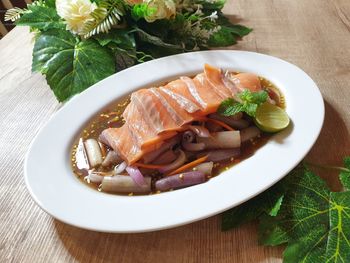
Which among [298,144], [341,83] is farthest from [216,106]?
[341,83]

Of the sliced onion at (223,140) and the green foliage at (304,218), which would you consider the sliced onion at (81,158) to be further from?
the green foliage at (304,218)

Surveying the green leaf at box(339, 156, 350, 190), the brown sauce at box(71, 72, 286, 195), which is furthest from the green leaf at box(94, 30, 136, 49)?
the green leaf at box(339, 156, 350, 190)

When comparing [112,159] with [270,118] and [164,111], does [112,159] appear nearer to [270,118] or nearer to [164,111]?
[164,111]

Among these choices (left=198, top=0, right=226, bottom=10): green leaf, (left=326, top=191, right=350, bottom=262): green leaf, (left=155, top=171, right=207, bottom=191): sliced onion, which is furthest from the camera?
(left=198, top=0, right=226, bottom=10): green leaf

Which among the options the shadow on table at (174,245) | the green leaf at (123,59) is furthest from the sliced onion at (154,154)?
the green leaf at (123,59)

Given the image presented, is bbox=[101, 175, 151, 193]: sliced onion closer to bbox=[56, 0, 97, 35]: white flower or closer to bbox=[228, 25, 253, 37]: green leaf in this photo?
bbox=[56, 0, 97, 35]: white flower

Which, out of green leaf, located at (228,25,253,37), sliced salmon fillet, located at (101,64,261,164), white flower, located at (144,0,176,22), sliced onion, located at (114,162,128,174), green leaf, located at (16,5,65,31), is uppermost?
green leaf, located at (16,5,65,31)
